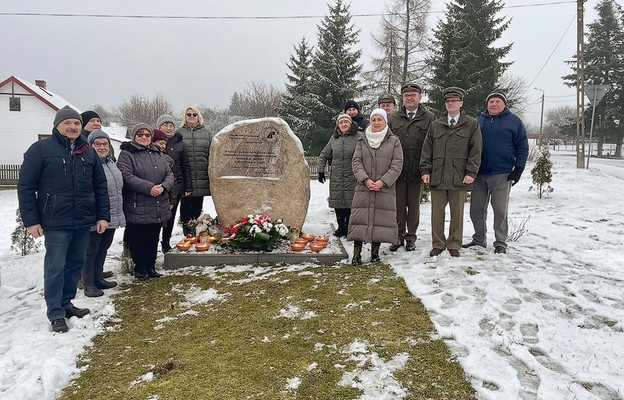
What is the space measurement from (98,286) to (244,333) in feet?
7.00

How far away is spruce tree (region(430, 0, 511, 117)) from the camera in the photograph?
20406 millimetres

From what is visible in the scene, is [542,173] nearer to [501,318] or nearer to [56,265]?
[501,318]

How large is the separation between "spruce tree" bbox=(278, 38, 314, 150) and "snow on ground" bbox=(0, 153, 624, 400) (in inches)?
664

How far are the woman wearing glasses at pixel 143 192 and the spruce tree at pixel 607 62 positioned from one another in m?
35.4

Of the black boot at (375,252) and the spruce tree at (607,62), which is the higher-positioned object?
the spruce tree at (607,62)

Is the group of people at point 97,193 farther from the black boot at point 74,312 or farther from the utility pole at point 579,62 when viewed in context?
the utility pole at point 579,62

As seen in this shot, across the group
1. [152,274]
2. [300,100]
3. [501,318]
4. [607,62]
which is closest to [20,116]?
[300,100]

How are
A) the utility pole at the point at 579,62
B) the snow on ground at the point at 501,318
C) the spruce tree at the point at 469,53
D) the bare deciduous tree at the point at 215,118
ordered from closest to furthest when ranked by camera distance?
the snow on ground at the point at 501,318 < the utility pole at the point at 579,62 < the spruce tree at the point at 469,53 < the bare deciduous tree at the point at 215,118

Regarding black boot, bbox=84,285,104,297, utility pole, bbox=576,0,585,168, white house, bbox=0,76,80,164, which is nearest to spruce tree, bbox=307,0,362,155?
utility pole, bbox=576,0,585,168

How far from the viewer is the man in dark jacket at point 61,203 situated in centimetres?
324

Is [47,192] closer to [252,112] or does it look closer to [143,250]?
[143,250]

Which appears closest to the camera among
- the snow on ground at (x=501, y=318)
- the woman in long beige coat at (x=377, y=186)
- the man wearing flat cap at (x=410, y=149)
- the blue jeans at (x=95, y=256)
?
the snow on ground at (x=501, y=318)

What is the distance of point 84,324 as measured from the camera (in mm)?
3521

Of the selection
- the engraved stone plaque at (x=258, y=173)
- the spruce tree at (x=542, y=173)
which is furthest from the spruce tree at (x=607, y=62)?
the engraved stone plaque at (x=258, y=173)
